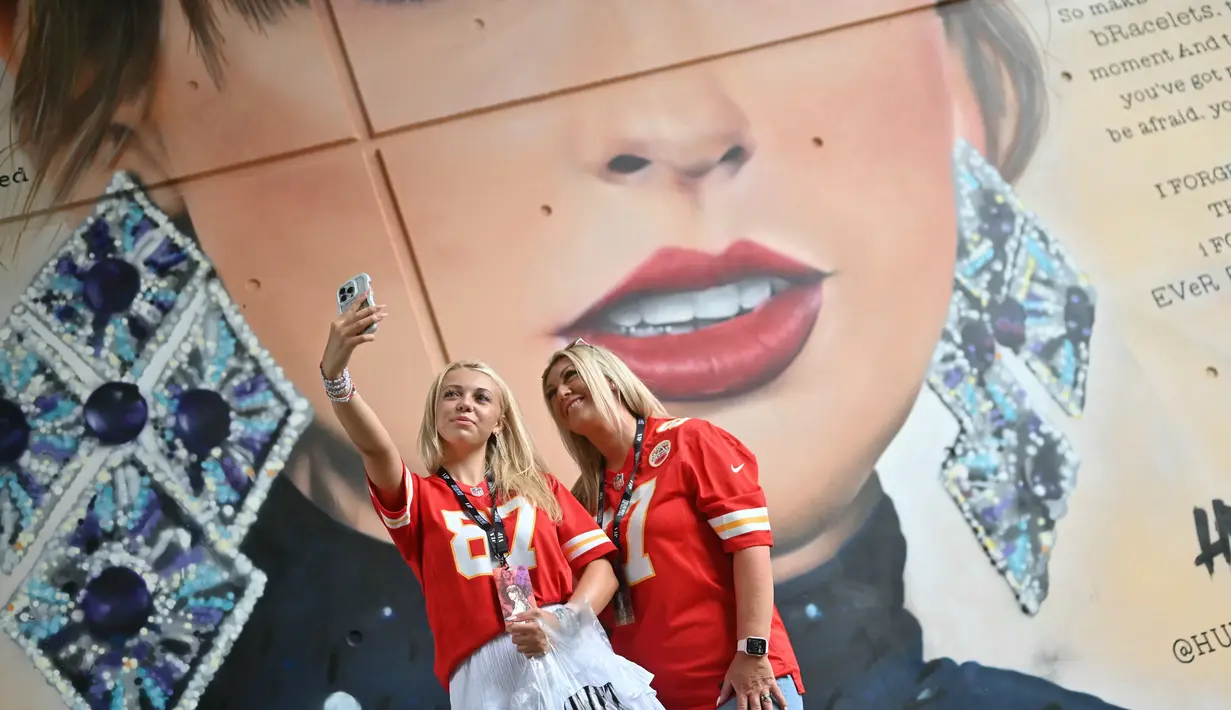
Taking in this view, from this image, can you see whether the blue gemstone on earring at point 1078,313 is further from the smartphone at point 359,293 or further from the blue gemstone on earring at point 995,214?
the smartphone at point 359,293

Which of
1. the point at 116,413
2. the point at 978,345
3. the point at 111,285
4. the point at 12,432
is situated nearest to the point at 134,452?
the point at 116,413

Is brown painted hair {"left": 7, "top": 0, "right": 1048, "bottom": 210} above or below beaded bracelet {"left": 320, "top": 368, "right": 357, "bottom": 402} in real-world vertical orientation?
above

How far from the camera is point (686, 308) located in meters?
2.72

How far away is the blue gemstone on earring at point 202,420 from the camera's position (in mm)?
2514

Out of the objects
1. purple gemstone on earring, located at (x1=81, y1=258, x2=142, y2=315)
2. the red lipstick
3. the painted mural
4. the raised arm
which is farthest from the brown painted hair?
the raised arm

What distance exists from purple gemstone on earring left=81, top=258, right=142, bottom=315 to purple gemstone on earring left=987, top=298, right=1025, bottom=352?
6.91 ft

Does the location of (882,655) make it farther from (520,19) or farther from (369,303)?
(520,19)

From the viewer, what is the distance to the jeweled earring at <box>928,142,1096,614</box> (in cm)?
263

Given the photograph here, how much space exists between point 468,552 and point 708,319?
116cm

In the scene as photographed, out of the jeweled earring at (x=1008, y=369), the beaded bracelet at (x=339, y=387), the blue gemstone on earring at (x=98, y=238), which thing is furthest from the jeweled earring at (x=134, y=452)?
the jeweled earring at (x=1008, y=369)

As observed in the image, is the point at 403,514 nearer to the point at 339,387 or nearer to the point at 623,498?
the point at 339,387

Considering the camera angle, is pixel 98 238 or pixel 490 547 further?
pixel 98 238

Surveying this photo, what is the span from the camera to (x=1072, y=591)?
2.59m

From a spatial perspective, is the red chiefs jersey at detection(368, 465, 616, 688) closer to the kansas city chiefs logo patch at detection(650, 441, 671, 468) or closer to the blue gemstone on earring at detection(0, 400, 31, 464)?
the kansas city chiefs logo patch at detection(650, 441, 671, 468)
